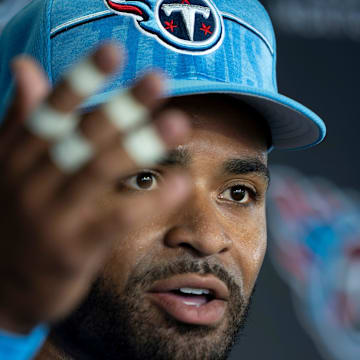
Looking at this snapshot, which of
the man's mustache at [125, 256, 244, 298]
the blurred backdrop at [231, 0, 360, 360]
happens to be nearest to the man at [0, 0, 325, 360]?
the man's mustache at [125, 256, 244, 298]

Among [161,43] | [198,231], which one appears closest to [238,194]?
[198,231]

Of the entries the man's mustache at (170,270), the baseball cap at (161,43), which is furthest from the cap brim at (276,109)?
the man's mustache at (170,270)

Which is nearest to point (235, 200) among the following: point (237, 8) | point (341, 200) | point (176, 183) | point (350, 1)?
point (237, 8)

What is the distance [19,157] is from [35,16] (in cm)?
60

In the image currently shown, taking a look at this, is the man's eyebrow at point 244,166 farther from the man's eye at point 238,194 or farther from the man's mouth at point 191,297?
the man's mouth at point 191,297

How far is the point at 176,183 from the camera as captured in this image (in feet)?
1.40

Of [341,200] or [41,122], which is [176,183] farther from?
[341,200]

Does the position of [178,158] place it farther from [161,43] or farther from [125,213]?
[125,213]

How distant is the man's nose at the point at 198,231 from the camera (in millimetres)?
837

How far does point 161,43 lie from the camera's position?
0.88 metres

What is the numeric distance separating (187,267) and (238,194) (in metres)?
0.18

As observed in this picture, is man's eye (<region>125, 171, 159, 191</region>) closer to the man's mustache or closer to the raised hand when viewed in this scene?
the man's mustache

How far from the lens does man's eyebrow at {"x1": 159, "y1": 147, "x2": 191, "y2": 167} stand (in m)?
0.89

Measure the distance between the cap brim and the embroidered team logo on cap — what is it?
0.07m
